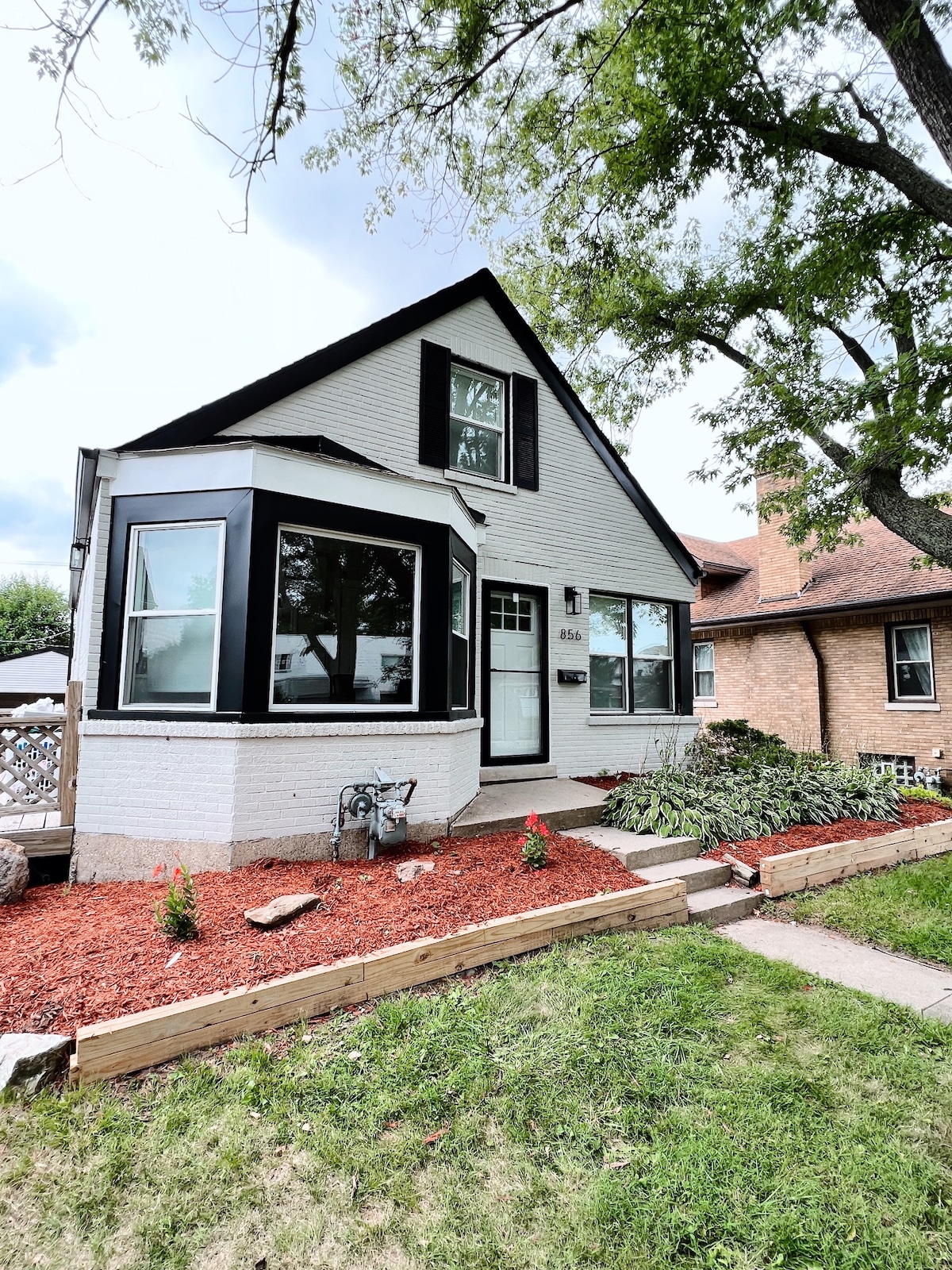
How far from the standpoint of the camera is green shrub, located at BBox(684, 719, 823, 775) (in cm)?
928

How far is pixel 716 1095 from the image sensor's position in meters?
2.51

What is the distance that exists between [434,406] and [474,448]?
0.84 meters

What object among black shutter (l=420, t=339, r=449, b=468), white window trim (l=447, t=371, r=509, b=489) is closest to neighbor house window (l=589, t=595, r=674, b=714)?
white window trim (l=447, t=371, r=509, b=489)

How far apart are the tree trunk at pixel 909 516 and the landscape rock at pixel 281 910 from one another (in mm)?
9231

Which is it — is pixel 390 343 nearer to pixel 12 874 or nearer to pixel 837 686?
pixel 12 874

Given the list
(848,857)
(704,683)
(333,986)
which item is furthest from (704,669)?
(333,986)

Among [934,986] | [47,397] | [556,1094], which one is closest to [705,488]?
[934,986]

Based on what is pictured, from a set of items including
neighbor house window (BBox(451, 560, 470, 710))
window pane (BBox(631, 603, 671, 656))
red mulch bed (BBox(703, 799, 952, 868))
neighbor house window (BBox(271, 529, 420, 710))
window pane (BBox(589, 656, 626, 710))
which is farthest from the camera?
window pane (BBox(631, 603, 671, 656))

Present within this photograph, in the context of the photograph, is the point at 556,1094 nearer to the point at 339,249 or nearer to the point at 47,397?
the point at 339,249

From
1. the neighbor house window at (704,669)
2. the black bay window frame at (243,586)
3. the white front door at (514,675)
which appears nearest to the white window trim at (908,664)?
the neighbor house window at (704,669)

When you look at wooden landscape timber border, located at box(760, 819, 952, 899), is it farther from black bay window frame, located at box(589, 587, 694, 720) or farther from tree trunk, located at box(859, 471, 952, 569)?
tree trunk, located at box(859, 471, 952, 569)

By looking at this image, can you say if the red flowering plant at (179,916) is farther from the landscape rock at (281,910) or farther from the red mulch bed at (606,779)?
the red mulch bed at (606,779)

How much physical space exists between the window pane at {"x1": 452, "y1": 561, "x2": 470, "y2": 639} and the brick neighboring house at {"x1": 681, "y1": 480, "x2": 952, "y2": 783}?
375 inches

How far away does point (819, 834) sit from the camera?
6.42m
